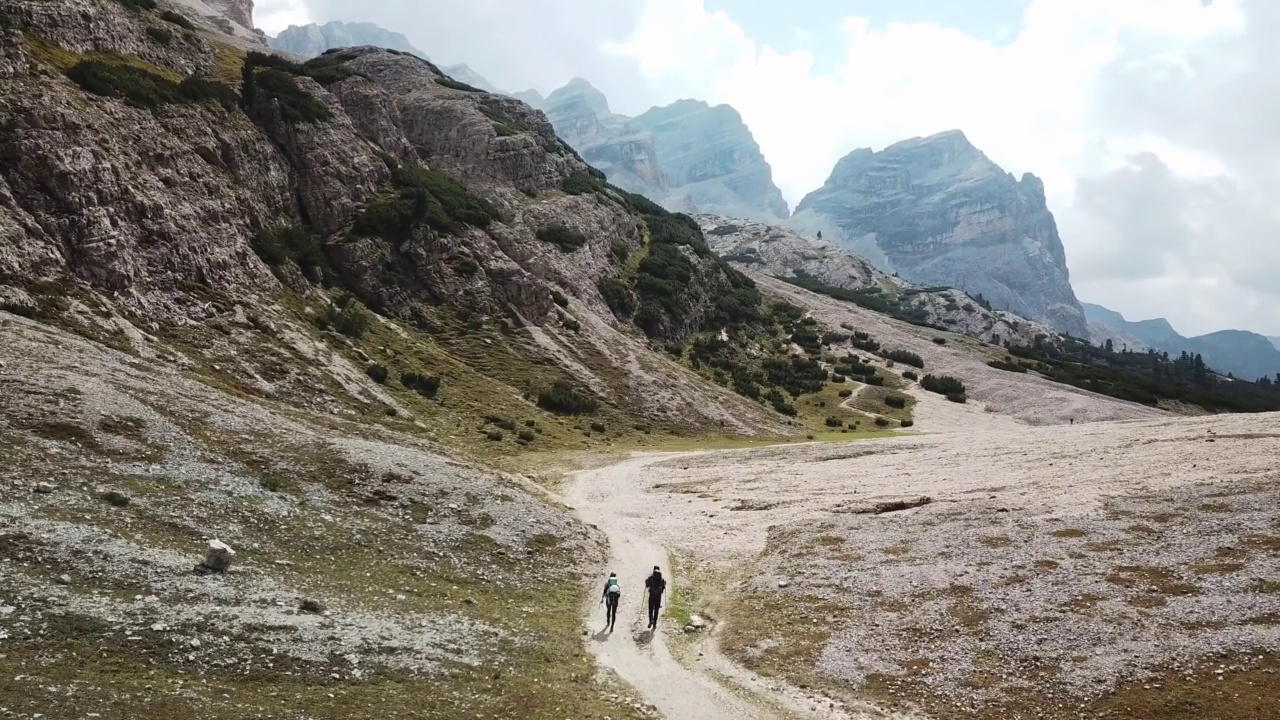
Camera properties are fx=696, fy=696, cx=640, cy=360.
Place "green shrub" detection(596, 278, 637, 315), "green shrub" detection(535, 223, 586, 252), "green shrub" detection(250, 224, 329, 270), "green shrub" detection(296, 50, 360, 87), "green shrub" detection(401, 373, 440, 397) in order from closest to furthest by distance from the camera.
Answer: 1. "green shrub" detection(401, 373, 440, 397)
2. "green shrub" detection(250, 224, 329, 270)
3. "green shrub" detection(296, 50, 360, 87)
4. "green shrub" detection(596, 278, 637, 315)
5. "green shrub" detection(535, 223, 586, 252)

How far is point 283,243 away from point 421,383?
26.8 metres

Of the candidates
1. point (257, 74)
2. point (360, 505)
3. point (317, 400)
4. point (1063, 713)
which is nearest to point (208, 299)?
point (317, 400)

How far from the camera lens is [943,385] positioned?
467 ft

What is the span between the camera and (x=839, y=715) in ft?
68.5

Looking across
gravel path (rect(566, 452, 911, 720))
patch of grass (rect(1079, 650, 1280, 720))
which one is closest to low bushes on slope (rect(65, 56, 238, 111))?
gravel path (rect(566, 452, 911, 720))

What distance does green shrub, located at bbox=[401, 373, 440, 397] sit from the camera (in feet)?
229

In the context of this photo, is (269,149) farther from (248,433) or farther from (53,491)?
(53,491)

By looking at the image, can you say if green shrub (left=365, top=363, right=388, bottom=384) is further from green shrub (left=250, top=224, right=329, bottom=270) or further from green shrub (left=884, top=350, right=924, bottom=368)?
green shrub (left=884, top=350, right=924, bottom=368)

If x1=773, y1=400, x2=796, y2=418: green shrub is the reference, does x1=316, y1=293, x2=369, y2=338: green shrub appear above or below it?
above

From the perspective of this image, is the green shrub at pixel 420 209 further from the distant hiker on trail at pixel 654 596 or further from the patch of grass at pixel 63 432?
the distant hiker on trail at pixel 654 596

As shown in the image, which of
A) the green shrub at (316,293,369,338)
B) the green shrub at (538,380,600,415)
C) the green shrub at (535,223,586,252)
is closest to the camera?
the green shrub at (316,293,369,338)

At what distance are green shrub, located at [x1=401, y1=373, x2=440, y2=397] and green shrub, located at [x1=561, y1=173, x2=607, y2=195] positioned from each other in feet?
275

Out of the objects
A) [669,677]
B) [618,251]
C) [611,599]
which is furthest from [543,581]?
[618,251]

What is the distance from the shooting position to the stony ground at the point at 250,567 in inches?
684
